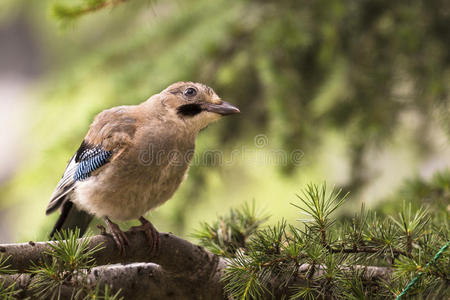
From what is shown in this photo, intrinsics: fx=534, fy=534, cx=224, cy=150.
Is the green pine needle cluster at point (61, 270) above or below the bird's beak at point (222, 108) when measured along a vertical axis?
below

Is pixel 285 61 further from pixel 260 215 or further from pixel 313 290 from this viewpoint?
pixel 313 290

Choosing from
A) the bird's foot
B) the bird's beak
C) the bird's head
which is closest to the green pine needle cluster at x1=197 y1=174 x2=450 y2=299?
the bird's foot

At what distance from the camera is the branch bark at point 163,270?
6.67 feet

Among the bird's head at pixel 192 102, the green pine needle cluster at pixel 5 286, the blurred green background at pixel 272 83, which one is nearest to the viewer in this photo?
the green pine needle cluster at pixel 5 286

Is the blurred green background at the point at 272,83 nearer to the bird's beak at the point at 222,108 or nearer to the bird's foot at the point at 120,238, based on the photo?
the bird's beak at the point at 222,108

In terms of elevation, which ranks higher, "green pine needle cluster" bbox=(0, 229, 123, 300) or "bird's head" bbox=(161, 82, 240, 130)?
"bird's head" bbox=(161, 82, 240, 130)

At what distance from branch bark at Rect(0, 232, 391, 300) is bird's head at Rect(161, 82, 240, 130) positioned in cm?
83

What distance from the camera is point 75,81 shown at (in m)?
3.64

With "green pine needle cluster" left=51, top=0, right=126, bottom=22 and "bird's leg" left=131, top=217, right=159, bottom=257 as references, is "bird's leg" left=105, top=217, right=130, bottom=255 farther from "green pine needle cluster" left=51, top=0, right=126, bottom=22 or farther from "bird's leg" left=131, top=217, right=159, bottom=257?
"green pine needle cluster" left=51, top=0, right=126, bottom=22

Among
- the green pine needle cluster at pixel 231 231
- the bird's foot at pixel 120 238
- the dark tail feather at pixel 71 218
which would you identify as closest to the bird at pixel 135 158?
the dark tail feather at pixel 71 218

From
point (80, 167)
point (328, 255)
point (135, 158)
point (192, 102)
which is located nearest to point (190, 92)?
point (192, 102)

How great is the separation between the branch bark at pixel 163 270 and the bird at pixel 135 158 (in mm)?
241

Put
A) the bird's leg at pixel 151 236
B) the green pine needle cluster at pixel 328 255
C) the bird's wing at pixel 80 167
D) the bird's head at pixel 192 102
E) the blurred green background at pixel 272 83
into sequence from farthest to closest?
the blurred green background at pixel 272 83, the bird's head at pixel 192 102, the bird's wing at pixel 80 167, the bird's leg at pixel 151 236, the green pine needle cluster at pixel 328 255

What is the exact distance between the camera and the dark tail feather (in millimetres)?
2955
